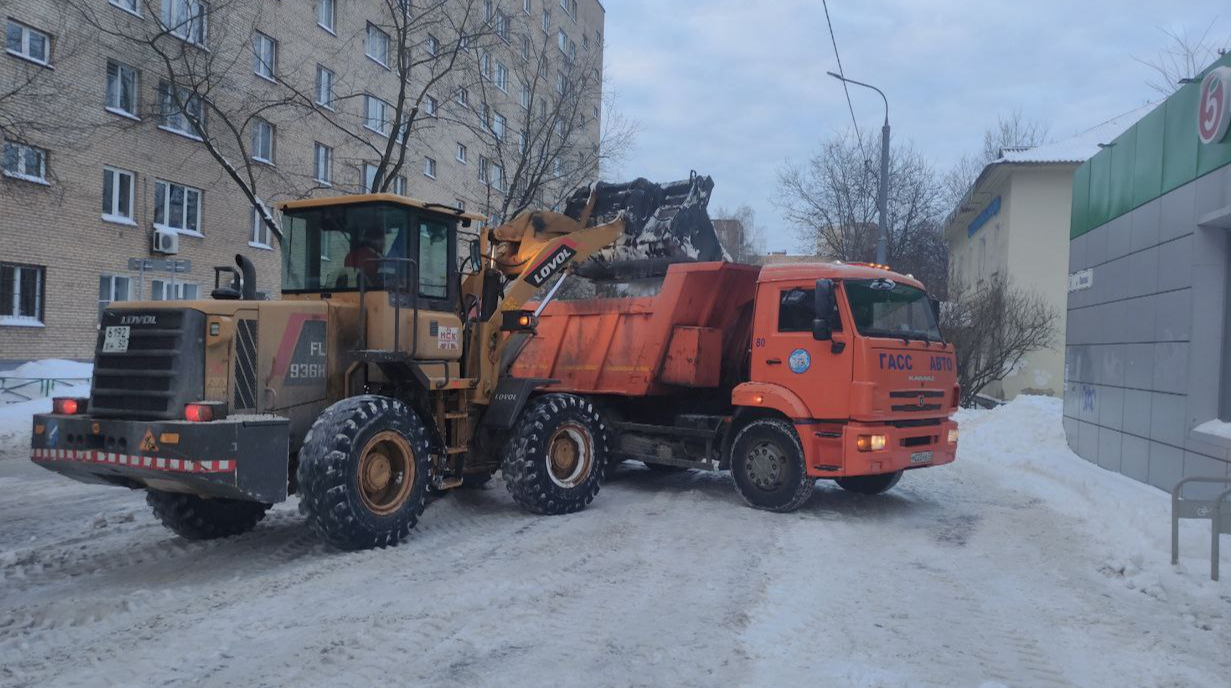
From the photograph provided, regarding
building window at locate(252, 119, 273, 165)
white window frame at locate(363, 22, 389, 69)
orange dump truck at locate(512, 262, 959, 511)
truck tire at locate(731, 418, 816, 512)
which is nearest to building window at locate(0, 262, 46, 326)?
building window at locate(252, 119, 273, 165)

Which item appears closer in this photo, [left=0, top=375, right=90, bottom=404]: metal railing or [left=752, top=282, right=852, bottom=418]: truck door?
[left=752, top=282, right=852, bottom=418]: truck door

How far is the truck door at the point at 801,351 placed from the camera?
8.53m

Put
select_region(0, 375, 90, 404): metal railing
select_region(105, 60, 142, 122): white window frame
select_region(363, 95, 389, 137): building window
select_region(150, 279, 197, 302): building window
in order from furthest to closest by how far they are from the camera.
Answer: select_region(363, 95, 389, 137): building window
select_region(150, 279, 197, 302): building window
select_region(105, 60, 142, 122): white window frame
select_region(0, 375, 90, 404): metal railing

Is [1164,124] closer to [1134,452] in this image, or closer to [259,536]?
[1134,452]

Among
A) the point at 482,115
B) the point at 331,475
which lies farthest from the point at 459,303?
the point at 482,115

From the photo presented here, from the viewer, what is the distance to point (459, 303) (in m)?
8.45

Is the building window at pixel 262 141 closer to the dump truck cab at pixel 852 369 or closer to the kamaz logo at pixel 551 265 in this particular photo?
the kamaz logo at pixel 551 265

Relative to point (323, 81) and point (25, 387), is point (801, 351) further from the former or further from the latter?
point (323, 81)

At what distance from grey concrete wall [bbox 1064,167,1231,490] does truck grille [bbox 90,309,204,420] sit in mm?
9113

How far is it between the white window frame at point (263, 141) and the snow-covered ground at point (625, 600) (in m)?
16.6

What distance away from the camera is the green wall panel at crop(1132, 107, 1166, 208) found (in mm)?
10578

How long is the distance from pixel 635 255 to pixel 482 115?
11.5 m

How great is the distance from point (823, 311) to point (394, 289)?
4.02 m

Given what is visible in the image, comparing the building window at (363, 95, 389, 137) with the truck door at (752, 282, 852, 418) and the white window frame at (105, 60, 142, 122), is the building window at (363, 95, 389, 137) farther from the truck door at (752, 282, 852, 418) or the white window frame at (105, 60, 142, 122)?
the truck door at (752, 282, 852, 418)
